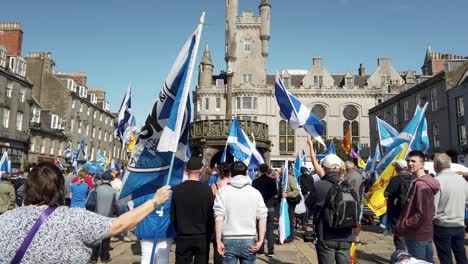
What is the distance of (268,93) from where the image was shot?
57625mm

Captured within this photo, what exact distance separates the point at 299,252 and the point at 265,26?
54014mm

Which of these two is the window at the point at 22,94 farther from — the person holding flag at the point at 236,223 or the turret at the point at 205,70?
the person holding flag at the point at 236,223

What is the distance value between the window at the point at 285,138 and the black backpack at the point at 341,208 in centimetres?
5308

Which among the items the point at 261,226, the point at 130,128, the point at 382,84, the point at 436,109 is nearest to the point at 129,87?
the point at 130,128

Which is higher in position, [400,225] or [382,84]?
[382,84]

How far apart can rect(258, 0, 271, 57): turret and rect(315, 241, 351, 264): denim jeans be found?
55842 mm

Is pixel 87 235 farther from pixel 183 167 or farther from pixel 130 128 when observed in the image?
pixel 130 128

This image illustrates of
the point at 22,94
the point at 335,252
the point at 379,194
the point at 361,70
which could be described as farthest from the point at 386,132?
the point at 361,70

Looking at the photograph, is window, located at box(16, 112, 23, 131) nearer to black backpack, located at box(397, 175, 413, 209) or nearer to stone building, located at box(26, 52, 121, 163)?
stone building, located at box(26, 52, 121, 163)

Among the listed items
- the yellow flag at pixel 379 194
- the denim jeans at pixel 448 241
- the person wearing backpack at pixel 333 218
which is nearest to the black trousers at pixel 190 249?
the person wearing backpack at pixel 333 218

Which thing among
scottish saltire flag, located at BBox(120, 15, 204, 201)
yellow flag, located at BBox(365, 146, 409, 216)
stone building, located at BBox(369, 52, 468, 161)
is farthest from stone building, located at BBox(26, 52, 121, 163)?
stone building, located at BBox(369, 52, 468, 161)

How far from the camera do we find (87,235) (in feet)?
7.67

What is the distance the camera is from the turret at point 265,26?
191 ft

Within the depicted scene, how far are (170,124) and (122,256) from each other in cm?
503
